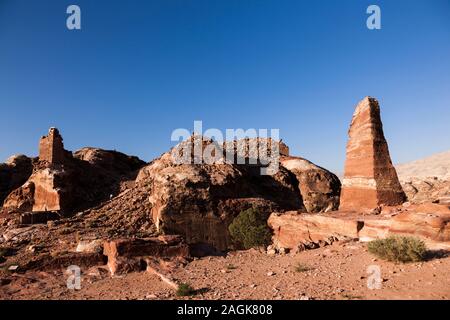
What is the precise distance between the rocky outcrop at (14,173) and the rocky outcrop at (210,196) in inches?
607

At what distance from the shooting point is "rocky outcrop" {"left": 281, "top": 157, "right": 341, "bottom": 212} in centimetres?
3303

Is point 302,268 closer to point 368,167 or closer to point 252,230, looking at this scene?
point 368,167

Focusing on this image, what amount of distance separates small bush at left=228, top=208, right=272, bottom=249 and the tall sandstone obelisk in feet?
13.4

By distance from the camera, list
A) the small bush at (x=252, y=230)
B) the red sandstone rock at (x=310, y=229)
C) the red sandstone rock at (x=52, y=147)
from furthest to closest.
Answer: the red sandstone rock at (x=52, y=147), the small bush at (x=252, y=230), the red sandstone rock at (x=310, y=229)

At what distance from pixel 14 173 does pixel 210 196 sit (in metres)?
26.7

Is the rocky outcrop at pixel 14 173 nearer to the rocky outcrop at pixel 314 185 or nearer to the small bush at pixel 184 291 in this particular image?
the rocky outcrop at pixel 314 185

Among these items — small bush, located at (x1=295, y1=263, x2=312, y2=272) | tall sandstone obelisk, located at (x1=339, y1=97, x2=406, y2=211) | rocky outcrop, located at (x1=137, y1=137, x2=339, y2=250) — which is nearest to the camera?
small bush, located at (x1=295, y1=263, x2=312, y2=272)

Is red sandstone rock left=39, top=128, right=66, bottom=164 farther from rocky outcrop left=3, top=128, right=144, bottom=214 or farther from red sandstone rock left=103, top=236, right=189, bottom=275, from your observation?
red sandstone rock left=103, top=236, right=189, bottom=275

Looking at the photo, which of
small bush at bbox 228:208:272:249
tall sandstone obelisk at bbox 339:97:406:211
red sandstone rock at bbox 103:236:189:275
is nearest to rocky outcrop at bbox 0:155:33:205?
small bush at bbox 228:208:272:249

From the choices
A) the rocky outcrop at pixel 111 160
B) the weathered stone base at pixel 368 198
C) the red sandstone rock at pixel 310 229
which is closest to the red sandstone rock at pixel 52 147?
the rocky outcrop at pixel 111 160

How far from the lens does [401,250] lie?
8.28 m

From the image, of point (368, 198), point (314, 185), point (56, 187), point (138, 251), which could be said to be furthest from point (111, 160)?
point (138, 251)

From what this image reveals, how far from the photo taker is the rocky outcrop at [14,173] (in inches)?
1486
